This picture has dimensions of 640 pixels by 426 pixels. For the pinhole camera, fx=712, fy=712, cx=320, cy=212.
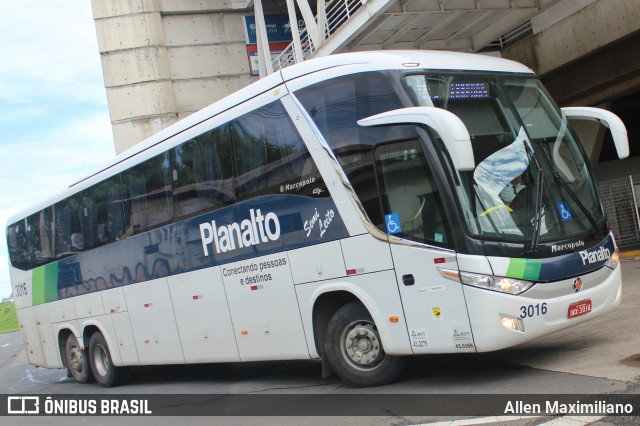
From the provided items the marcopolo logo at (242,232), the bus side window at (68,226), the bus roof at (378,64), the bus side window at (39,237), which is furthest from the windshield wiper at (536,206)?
the bus side window at (39,237)

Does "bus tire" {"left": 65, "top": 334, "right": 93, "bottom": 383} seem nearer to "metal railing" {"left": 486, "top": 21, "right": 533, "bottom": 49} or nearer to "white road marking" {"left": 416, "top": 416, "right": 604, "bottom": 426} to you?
"white road marking" {"left": 416, "top": 416, "right": 604, "bottom": 426}

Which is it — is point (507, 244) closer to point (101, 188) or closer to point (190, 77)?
point (101, 188)

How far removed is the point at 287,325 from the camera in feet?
28.7

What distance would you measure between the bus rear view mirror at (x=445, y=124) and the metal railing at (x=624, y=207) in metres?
14.5

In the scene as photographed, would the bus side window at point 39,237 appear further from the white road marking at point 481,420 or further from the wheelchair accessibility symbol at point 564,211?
the white road marking at point 481,420

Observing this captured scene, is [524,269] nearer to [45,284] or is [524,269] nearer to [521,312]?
[521,312]

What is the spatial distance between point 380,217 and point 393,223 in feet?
0.56

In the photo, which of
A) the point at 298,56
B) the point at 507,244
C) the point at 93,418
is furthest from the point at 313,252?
the point at 298,56

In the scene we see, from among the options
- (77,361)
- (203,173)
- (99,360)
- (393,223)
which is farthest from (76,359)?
(393,223)

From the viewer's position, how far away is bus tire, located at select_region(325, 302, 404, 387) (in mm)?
7766

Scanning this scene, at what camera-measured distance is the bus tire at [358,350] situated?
25.5ft

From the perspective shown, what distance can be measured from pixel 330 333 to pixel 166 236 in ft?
12.3

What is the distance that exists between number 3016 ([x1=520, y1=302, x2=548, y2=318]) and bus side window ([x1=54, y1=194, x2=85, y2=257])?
29.0ft

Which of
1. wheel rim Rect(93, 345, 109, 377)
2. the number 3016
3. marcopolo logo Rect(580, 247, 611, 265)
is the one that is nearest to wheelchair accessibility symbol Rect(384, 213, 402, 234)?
the number 3016
